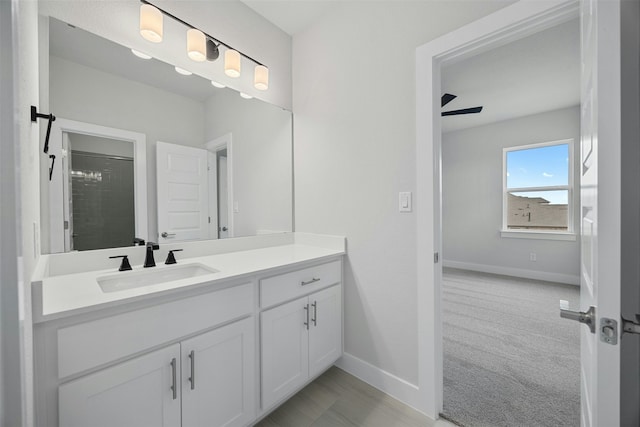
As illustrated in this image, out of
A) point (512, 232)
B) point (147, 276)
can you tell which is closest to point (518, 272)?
point (512, 232)

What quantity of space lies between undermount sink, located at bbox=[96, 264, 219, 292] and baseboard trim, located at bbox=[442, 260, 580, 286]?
4.79 metres

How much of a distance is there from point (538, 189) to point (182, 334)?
510 centimetres

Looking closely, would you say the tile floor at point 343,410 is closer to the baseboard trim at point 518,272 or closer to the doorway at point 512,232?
the doorway at point 512,232

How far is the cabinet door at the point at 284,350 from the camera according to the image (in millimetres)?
1375

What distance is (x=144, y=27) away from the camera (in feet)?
4.53

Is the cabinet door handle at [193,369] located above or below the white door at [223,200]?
below

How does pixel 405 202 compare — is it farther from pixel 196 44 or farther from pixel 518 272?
pixel 518 272

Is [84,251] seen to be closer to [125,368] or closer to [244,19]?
[125,368]

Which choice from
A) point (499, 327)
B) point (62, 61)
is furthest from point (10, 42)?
point (499, 327)

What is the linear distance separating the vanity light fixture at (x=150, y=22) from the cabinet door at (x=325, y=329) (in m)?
1.70

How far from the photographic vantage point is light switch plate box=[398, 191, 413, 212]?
1.56m

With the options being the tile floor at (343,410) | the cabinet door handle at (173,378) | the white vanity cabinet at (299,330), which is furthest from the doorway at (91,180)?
the tile floor at (343,410)

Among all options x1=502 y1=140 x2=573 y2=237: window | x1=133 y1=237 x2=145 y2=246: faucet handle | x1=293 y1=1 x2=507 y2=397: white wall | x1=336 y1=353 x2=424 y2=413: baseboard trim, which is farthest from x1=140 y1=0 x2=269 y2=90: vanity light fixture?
x1=502 y1=140 x2=573 y2=237: window

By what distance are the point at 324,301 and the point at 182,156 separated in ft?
4.28
